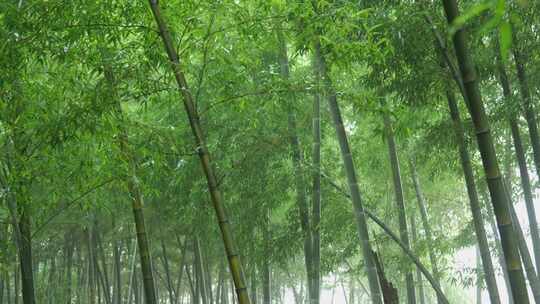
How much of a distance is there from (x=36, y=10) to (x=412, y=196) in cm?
802

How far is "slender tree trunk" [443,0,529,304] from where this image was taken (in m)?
3.03

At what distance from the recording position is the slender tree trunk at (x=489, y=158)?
3027mm

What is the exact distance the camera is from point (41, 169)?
4668 mm

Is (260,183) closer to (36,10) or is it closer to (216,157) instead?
(216,157)

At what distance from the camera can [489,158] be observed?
3.08 meters

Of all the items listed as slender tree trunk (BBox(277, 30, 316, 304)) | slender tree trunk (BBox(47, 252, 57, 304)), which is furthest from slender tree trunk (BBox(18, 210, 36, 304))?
slender tree trunk (BBox(47, 252, 57, 304))

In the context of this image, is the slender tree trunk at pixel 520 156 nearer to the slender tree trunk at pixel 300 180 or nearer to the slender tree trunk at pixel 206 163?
the slender tree trunk at pixel 300 180

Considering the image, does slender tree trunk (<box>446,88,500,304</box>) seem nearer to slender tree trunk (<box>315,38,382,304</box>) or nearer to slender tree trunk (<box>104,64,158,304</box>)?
slender tree trunk (<box>315,38,382,304</box>)

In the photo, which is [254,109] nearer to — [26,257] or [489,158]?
[26,257]

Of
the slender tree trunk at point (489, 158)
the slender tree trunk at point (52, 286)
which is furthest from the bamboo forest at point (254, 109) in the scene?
the slender tree trunk at point (52, 286)

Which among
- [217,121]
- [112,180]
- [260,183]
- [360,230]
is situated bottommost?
[360,230]

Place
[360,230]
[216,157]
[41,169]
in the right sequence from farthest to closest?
[216,157] → [360,230] → [41,169]

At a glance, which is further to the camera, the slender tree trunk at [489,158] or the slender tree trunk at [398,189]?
the slender tree trunk at [398,189]

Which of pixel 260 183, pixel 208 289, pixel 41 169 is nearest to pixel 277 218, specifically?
pixel 260 183
